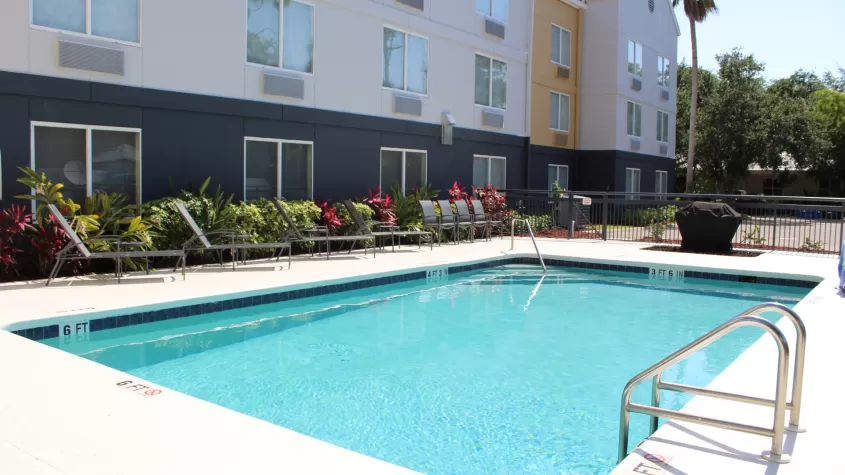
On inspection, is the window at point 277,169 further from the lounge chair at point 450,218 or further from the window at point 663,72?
the window at point 663,72

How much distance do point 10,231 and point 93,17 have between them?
3.19 m

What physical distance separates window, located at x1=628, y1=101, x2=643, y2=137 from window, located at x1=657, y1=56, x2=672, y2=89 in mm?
2252

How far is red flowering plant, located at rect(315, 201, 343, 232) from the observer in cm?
1225

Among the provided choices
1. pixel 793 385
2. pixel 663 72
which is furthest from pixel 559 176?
pixel 793 385

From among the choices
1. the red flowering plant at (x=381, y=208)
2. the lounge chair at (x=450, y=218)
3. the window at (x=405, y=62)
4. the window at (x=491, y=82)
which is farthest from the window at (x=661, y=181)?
the red flowering plant at (x=381, y=208)

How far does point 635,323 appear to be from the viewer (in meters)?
8.40

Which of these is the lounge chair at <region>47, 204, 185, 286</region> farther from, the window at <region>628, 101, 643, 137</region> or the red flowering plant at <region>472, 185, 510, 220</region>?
the window at <region>628, 101, 643, 137</region>

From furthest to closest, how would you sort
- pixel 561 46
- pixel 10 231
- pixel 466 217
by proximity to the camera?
pixel 561 46
pixel 466 217
pixel 10 231

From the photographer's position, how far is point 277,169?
12.2 metres

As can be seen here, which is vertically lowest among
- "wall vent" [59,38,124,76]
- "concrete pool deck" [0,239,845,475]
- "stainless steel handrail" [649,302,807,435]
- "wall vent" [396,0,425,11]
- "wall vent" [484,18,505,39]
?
"concrete pool deck" [0,239,845,475]

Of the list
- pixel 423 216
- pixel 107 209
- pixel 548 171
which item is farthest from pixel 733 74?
pixel 107 209

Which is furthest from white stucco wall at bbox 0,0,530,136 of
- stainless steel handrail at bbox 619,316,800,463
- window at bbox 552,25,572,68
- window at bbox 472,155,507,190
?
stainless steel handrail at bbox 619,316,800,463

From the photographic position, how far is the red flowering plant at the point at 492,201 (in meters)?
16.5

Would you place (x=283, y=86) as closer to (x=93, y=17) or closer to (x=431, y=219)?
(x=93, y=17)
